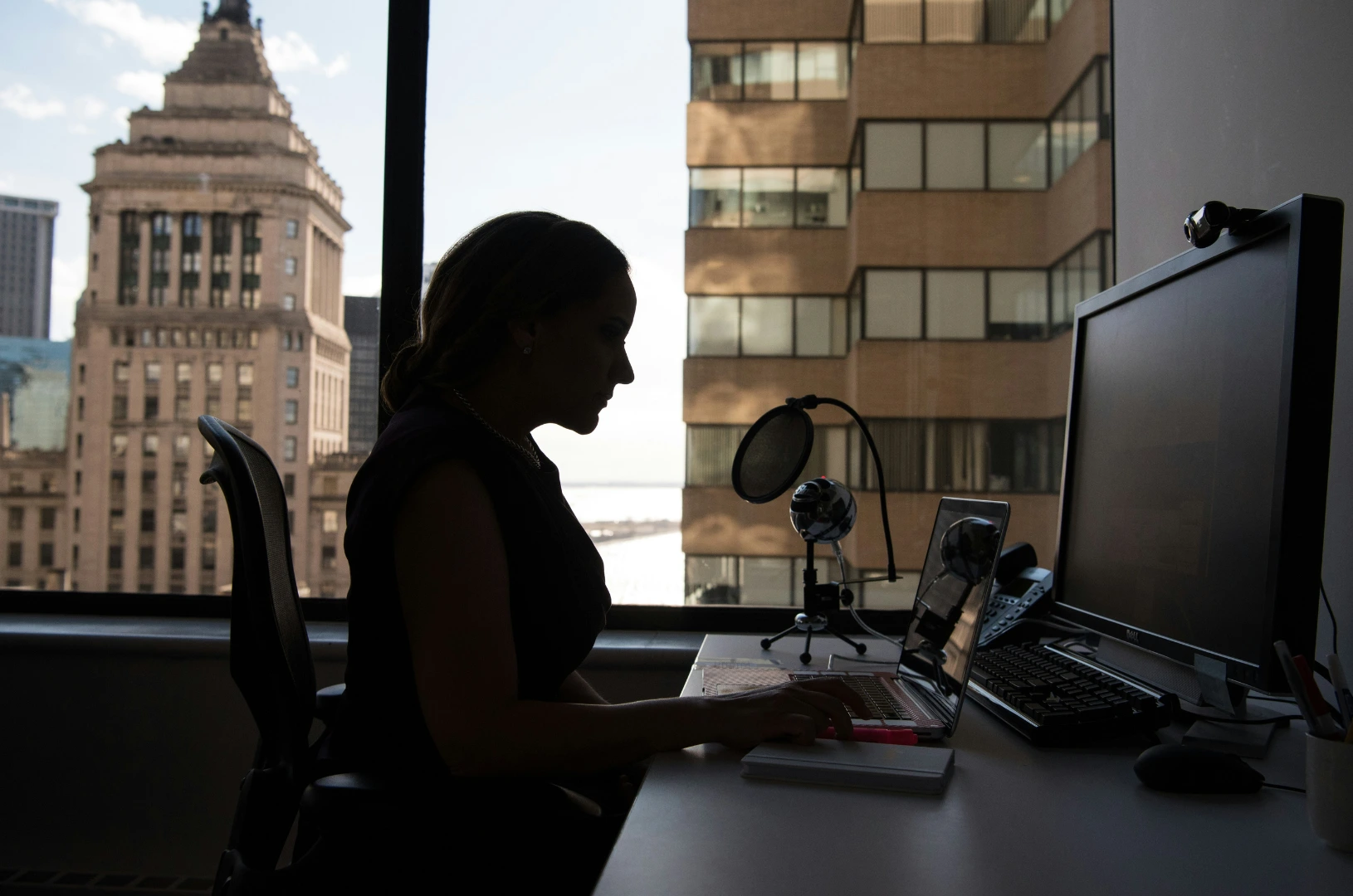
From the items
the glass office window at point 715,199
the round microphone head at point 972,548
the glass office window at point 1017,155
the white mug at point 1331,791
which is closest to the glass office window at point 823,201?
the glass office window at point 715,199

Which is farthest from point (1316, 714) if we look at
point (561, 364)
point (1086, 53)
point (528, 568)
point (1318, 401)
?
point (1086, 53)

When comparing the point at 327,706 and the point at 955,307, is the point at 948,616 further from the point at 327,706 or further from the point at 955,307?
the point at 955,307

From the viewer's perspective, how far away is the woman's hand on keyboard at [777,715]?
0.91m

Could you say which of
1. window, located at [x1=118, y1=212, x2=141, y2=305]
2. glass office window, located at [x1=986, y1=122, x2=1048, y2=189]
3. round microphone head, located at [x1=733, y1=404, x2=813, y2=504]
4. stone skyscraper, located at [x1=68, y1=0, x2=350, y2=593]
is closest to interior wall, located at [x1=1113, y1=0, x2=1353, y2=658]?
glass office window, located at [x1=986, y1=122, x2=1048, y2=189]

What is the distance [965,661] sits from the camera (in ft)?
3.38

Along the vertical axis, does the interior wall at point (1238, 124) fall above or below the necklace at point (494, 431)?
above

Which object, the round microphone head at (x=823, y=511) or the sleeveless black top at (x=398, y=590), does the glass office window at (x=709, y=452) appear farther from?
the sleeveless black top at (x=398, y=590)

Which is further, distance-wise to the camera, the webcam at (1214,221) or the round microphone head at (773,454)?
the round microphone head at (773,454)

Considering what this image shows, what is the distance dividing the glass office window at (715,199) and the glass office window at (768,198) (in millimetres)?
26

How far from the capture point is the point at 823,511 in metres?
1.57

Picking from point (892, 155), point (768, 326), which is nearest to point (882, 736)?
point (768, 326)

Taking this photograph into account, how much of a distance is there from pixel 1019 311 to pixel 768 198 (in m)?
0.75

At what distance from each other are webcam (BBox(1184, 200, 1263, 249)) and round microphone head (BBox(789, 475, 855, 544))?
2.37 feet

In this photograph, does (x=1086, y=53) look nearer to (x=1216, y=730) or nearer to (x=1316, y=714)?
(x=1216, y=730)
